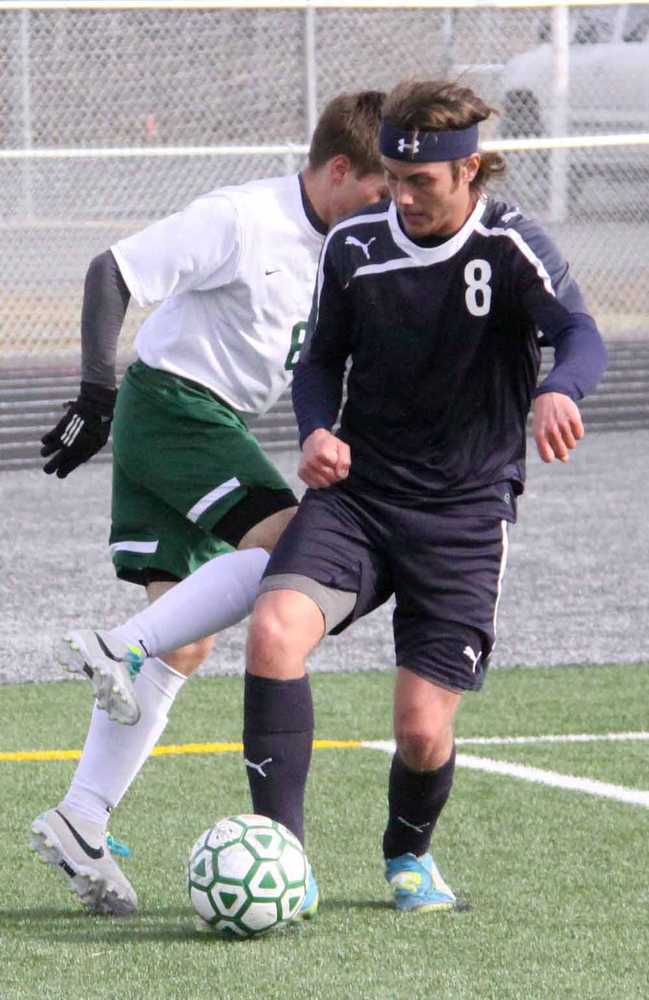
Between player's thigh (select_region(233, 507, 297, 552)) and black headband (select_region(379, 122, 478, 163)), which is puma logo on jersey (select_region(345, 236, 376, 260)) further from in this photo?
player's thigh (select_region(233, 507, 297, 552))

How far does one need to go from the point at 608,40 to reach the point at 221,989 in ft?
36.3

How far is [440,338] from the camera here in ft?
12.6

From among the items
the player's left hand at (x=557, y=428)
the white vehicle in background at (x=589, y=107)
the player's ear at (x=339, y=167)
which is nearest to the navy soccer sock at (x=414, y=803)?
the player's left hand at (x=557, y=428)

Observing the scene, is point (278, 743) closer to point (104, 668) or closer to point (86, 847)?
point (104, 668)

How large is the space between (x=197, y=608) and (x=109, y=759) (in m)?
0.44

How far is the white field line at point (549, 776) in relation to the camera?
495 cm

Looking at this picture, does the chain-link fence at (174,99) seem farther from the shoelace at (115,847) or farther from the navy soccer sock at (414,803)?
the navy soccer sock at (414,803)

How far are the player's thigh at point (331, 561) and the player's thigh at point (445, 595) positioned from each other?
0.06m

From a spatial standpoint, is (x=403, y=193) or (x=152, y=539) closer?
(x=403, y=193)

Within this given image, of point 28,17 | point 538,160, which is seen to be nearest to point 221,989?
point 28,17

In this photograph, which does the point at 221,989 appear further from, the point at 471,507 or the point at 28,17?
the point at 28,17

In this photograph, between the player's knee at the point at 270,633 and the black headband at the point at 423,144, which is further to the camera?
the black headband at the point at 423,144

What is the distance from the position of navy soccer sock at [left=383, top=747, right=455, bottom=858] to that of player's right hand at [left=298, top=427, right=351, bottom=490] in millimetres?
609

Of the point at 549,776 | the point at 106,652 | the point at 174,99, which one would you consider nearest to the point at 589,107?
the point at 174,99
